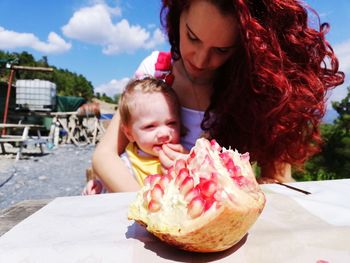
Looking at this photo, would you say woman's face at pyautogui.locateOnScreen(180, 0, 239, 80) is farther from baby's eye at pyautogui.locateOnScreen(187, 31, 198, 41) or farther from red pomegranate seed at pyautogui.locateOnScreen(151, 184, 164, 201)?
red pomegranate seed at pyautogui.locateOnScreen(151, 184, 164, 201)

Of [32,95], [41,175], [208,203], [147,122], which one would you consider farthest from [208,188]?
[32,95]

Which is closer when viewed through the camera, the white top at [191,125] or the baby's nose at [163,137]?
the baby's nose at [163,137]

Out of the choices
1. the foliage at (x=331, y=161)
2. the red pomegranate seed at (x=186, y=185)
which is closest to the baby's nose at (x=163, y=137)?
the red pomegranate seed at (x=186, y=185)

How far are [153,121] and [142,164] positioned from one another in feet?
0.75

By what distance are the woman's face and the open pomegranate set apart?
2.28ft

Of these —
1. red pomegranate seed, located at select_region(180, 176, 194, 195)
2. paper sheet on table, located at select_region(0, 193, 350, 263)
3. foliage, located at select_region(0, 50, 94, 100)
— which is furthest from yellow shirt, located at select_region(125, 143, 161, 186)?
foliage, located at select_region(0, 50, 94, 100)

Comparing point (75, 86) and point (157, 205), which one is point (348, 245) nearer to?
point (157, 205)

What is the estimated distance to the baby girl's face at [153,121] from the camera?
1.63m

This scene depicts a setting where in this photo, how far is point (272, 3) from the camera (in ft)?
Answer: 4.77

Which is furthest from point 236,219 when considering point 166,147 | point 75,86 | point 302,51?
point 75,86

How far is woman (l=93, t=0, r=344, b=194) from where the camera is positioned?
1.46m

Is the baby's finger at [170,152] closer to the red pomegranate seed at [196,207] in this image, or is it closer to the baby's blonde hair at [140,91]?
the baby's blonde hair at [140,91]

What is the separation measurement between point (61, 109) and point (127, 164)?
1301cm

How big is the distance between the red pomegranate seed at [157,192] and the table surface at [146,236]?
10 centimetres
